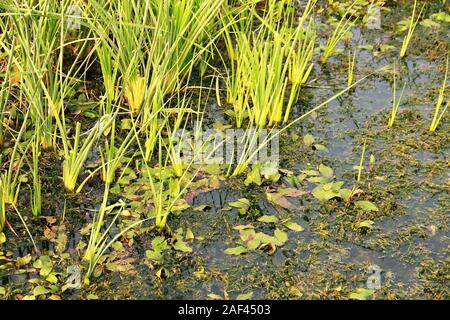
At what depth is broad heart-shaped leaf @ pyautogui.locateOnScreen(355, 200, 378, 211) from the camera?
7.30 feet

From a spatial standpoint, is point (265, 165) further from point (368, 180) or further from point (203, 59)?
point (203, 59)

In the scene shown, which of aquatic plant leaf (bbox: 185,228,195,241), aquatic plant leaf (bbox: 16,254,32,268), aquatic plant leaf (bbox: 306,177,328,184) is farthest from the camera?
aquatic plant leaf (bbox: 306,177,328,184)

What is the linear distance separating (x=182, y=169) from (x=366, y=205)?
72 cm

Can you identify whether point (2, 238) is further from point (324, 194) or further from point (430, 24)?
point (430, 24)

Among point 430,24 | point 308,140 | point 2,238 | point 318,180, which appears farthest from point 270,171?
point 430,24

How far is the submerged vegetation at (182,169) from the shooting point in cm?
202

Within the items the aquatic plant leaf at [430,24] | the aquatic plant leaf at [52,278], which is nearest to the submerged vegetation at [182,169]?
the aquatic plant leaf at [52,278]

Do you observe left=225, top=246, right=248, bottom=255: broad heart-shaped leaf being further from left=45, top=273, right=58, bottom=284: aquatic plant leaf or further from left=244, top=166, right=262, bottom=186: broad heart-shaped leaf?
left=45, top=273, right=58, bottom=284: aquatic plant leaf

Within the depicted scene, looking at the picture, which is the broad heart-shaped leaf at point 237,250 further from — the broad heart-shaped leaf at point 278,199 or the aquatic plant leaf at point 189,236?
the broad heart-shaped leaf at point 278,199

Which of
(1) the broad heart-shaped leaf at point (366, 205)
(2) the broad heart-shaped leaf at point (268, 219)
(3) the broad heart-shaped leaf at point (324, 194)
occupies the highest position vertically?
(3) the broad heart-shaped leaf at point (324, 194)

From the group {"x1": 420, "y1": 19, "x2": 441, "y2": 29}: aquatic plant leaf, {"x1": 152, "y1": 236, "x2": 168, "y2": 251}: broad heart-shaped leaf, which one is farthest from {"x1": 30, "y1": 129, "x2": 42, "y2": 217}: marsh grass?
{"x1": 420, "y1": 19, "x2": 441, "y2": 29}: aquatic plant leaf

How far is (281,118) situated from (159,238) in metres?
0.91
